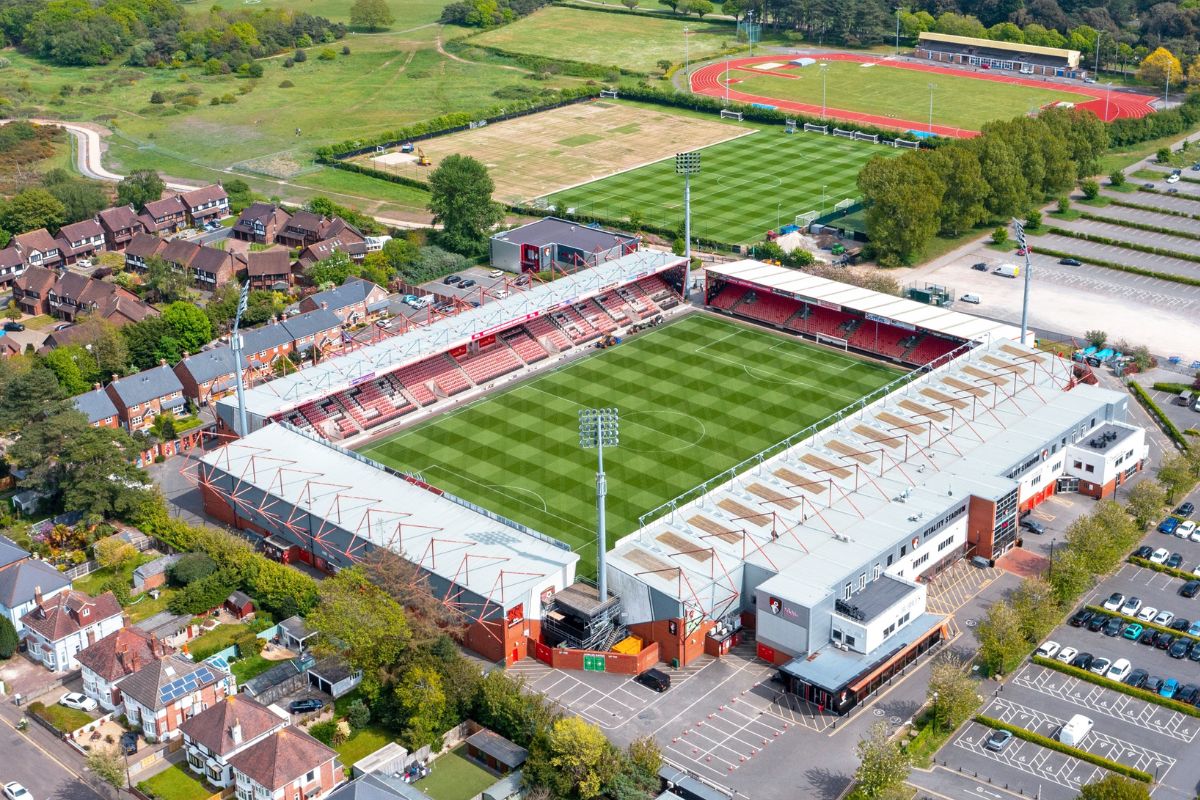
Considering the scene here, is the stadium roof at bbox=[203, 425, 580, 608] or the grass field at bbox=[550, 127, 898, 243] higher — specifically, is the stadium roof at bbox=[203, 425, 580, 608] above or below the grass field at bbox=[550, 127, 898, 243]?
below

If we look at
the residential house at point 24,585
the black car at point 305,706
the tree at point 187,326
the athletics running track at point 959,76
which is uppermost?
the athletics running track at point 959,76

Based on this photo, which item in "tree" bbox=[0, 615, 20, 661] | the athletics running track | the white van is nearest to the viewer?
the white van

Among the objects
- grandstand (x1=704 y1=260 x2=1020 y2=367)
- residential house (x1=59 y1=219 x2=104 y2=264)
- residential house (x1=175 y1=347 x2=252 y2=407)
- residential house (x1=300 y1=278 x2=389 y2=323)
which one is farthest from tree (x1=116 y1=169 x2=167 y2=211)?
grandstand (x1=704 y1=260 x2=1020 y2=367)

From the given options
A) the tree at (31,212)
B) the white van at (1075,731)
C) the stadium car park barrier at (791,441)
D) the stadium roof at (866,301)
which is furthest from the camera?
the tree at (31,212)

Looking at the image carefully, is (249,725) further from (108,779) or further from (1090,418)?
(1090,418)

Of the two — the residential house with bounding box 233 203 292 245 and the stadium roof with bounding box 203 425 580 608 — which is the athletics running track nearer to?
the residential house with bounding box 233 203 292 245

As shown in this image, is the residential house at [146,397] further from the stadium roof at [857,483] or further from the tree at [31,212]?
the tree at [31,212]

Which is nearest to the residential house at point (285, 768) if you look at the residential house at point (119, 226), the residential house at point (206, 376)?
the residential house at point (206, 376)
